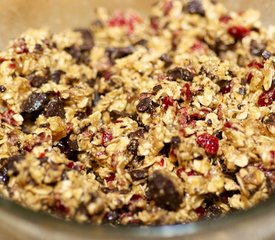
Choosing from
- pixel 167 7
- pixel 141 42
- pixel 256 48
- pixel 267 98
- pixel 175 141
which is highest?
pixel 167 7

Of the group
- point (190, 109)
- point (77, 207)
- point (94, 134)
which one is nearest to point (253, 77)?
point (190, 109)

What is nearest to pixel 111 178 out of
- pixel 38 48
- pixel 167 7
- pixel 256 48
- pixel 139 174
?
pixel 139 174

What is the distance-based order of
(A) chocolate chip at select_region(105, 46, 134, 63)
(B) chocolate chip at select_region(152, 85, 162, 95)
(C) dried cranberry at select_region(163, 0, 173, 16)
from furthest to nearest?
(C) dried cranberry at select_region(163, 0, 173, 16) < (A) chocolate chip at select_region(105, 46, 134, 63) < (B) chocolate chip at select_region(152, 85, 162, 95)

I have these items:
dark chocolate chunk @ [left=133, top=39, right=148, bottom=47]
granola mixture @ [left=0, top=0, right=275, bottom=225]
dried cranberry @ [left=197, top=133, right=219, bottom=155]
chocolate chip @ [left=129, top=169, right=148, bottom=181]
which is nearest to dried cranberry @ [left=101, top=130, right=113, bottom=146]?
granola mixture @ [left=0, top=0, right=275, bottom=225]

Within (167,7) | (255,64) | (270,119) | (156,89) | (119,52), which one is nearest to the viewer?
(270,119)

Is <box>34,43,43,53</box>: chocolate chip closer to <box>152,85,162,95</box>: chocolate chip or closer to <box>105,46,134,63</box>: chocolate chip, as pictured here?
Result: <box>105,46,134,63</box>: chocolate chip

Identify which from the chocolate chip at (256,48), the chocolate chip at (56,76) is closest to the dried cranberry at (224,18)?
the chocolate chip at (256,48)

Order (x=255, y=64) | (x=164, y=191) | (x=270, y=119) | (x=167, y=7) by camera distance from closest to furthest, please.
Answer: (x=164, y=191) → (x=270, y=119) → (x=255, y=64) → (x=167, y=7)

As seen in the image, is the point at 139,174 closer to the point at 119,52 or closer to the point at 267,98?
the point at 267,98

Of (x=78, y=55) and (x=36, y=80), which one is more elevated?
(x=78, y=55)
